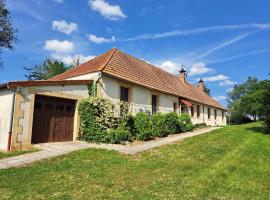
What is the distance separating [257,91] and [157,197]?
15181mm

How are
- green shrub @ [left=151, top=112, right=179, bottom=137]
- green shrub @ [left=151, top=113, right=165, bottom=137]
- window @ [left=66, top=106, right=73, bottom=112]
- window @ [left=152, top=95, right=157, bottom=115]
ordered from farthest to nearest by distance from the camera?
1. window @ [left=152, top=95, right=157, bottom=115]
2. green shrub @ [left=151, top=112, right=179, bottom=137]
3. green shrub @ [left=151, top=113, right=165, bottom=137]
4. window @ [left=66, top=106, right=73, bottom=112]

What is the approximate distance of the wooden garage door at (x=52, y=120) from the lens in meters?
14.3

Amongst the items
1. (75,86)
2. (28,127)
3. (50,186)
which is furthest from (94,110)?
(50,186)

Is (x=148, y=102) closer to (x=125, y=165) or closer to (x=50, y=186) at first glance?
(x=125, y=165)

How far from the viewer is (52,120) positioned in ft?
49.6

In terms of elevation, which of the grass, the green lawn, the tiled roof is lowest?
the green lawn

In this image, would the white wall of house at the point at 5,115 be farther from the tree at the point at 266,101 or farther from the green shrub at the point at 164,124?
the tree at the point at 266,101

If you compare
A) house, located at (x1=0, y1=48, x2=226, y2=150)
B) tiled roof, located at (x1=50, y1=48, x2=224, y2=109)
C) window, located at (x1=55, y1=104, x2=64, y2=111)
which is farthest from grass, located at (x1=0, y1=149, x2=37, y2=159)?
tiled roof, located at (x1=50, y1=48, x2=224, y2=109)

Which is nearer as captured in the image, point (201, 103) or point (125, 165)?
point (125, 165)

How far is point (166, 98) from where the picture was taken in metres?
25.1

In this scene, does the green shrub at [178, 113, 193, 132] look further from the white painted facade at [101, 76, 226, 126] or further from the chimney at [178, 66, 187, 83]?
the chimney at [178, 66, 187, 83]

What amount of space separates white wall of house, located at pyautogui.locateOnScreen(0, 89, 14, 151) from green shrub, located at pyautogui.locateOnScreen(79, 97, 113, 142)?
13.9 feet

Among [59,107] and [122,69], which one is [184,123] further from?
[59,107]

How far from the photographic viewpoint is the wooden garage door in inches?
563
